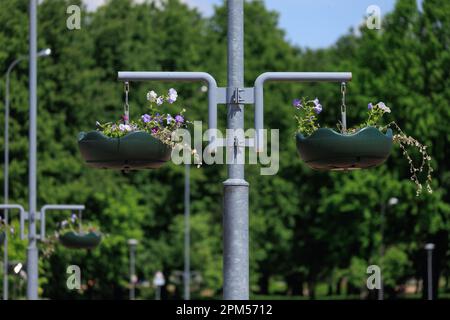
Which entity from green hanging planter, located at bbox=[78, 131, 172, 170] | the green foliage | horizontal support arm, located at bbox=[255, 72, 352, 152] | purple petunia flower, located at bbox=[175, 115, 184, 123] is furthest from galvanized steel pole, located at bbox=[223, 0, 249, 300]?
the green foliage

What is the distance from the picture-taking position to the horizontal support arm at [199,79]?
619cm

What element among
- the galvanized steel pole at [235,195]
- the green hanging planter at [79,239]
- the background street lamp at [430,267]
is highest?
the galvanized steel pole at [235,195]

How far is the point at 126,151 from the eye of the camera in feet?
21.3

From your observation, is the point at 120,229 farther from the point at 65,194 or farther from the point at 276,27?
the point at 276,27

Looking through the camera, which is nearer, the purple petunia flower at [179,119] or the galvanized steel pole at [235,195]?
the galvanized steel pole at [235,195]

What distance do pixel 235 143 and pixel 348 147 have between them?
607 millimetres

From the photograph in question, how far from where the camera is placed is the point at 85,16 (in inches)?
2475

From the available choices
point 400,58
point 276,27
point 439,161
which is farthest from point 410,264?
point 276,27

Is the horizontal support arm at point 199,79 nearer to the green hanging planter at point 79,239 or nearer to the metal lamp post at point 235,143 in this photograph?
the metal lamp post at point 235,143

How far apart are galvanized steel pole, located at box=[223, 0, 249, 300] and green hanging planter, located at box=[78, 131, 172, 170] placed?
0.55 meters

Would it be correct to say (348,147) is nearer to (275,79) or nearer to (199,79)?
(275,79)

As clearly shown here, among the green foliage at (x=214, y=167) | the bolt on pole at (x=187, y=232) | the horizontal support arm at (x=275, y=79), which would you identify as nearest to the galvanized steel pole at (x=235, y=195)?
the horizontal support arm at (x=275, y=79)

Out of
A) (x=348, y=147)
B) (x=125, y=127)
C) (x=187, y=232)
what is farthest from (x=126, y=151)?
(x=187, y=232)

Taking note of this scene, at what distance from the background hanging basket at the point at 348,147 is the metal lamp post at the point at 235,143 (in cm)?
33
